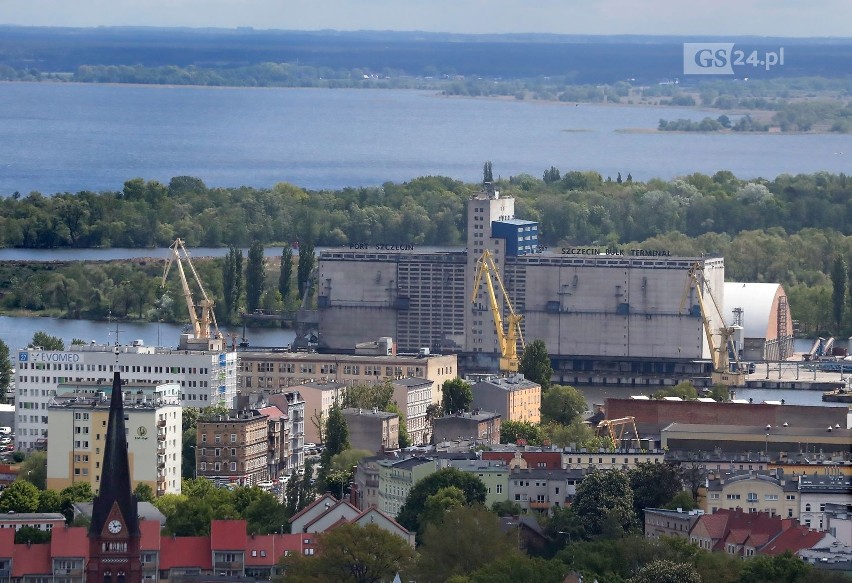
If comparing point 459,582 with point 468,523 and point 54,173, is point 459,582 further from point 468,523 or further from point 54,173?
point 54,173

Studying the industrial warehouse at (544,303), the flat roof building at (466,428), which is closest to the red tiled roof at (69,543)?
the flat roof building at (466,428)

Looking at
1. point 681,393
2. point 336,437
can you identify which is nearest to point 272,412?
point 336,437

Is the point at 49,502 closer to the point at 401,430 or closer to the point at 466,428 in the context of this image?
the point at 466,428

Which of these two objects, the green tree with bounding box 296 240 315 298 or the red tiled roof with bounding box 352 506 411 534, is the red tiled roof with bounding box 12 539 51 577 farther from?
the green tree with bounding box 296 240 315 298

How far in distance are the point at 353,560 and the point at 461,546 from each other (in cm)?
101

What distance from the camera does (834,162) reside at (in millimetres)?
104375

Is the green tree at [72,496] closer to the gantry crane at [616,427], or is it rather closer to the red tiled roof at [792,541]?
the red tiled roof at [792,541]

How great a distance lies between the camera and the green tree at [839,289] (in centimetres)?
5572

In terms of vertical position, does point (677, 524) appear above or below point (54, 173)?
below

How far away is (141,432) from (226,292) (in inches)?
908

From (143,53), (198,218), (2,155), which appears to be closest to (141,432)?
(198,218)

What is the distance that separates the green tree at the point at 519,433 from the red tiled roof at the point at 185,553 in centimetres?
996

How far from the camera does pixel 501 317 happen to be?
53812 mm

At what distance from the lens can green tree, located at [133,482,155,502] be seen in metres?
31.0
